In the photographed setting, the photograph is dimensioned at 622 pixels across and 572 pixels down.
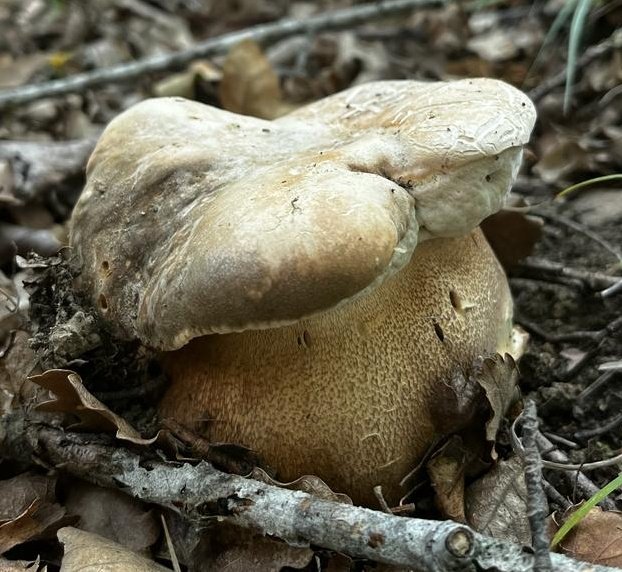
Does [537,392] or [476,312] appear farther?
[537,392]

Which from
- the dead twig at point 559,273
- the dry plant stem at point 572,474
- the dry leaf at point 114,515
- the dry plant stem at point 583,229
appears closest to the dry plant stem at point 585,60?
the dry plant stem at point 583,229

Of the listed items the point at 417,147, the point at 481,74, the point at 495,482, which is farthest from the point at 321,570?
the point at 481,74

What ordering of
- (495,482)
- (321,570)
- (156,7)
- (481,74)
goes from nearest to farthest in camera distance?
(321,570) → (495,482) → (481,74) → (156,7)

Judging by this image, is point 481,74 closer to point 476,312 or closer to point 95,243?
point 476,312

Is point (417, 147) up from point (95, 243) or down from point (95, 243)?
up

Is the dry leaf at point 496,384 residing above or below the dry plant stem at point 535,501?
below

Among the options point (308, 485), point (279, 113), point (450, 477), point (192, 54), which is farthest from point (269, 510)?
point (192, 54)

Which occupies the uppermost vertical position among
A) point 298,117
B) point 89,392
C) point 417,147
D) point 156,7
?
point 417,147

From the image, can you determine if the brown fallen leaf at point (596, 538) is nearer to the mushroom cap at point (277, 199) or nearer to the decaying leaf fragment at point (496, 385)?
the decaying leaf fragment at point (496, 385)
